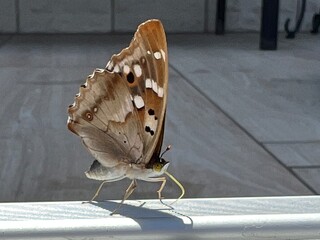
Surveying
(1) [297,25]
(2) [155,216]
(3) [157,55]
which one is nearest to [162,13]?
(1) [297,25]

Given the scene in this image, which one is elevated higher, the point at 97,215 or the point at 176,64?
the point at 97,215

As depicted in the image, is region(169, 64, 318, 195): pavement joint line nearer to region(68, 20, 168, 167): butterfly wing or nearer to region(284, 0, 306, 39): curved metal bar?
region(68, 20, 168, 167): butterfly wing

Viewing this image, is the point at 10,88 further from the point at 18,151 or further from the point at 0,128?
the point at 18,151

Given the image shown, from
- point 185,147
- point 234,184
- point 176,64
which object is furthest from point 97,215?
point 176,64

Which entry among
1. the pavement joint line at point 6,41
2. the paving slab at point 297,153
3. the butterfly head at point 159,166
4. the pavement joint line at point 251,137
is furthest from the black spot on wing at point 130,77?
the pavement joint line at point 6,41

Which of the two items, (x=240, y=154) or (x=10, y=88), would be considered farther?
(x=10, y=88)

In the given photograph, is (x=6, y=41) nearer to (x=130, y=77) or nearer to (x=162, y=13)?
(x=162, y=13)

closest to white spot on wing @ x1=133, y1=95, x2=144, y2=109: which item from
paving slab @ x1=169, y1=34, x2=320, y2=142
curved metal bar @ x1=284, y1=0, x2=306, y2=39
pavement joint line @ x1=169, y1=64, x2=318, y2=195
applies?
pavement joint line @ x1=169, y1=64, x2=318, y2=195
